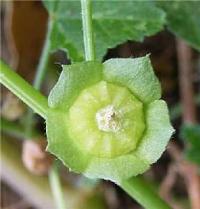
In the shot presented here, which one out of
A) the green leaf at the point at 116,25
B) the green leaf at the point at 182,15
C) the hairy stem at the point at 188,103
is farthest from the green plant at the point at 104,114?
the hairy stem at the point at 188,103

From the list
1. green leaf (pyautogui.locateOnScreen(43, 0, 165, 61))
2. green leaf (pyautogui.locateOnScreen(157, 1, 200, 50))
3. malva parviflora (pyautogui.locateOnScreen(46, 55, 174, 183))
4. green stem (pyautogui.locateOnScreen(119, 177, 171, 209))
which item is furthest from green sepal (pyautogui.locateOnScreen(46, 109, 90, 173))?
green leaf (pyautogui.locateOnScreen(157, 1, 200, 50))

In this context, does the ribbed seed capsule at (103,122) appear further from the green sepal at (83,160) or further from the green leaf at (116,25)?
the green leaf at (116,25)

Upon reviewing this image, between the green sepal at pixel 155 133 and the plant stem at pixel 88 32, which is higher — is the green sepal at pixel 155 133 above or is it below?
below

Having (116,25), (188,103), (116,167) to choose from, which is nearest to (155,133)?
(116,167)

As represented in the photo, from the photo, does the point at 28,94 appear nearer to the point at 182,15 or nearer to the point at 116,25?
the point at 116,25

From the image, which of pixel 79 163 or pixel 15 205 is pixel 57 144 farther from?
pixel 15 205

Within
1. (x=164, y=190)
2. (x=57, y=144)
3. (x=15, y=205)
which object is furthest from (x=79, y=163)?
(x=15, y=205)

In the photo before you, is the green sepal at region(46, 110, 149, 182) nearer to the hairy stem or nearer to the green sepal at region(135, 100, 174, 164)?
the green sepal at region(135, 100, 174, 164)
